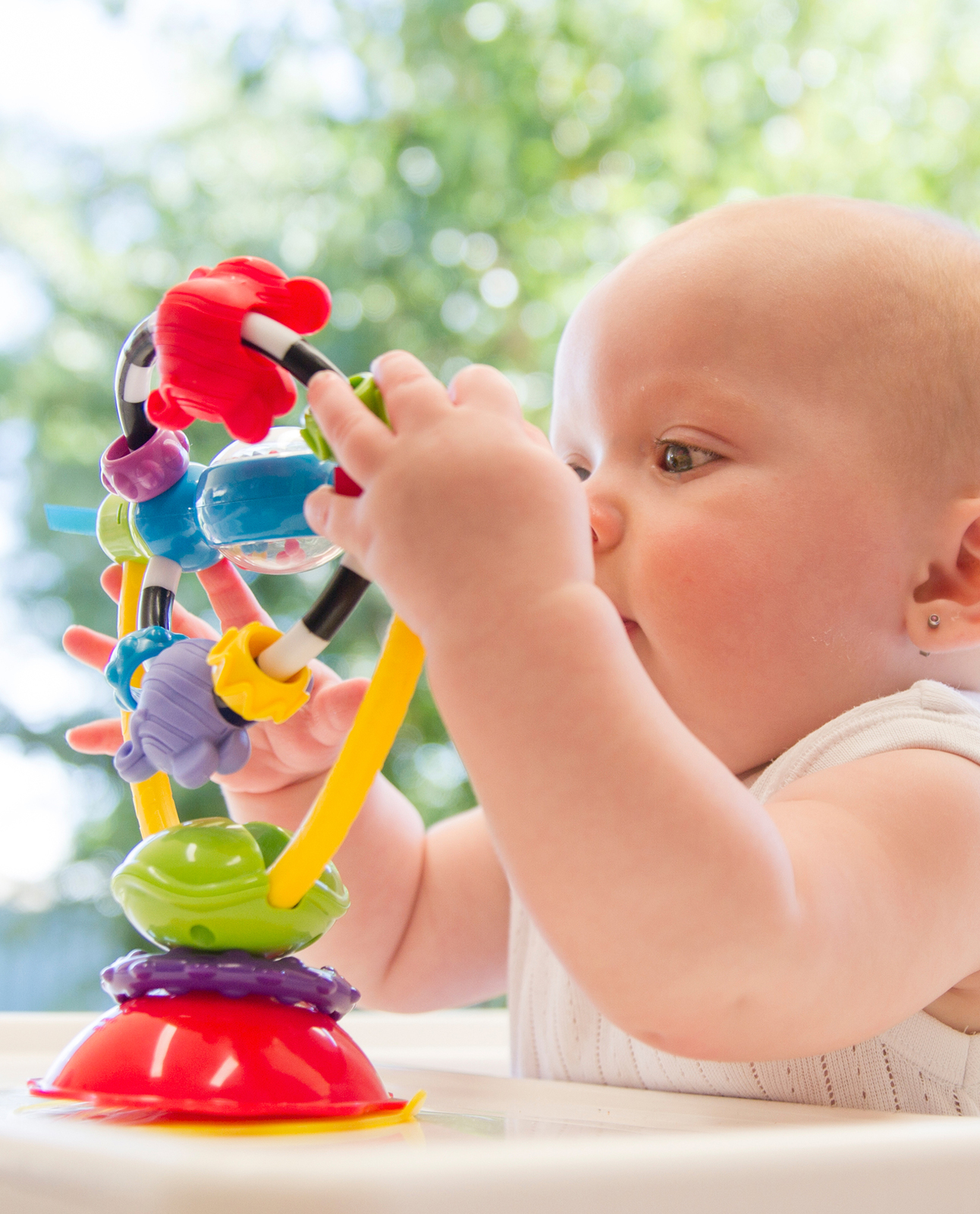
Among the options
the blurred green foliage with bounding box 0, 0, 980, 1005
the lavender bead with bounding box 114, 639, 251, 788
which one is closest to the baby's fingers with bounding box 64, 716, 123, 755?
the lavender bead with bounding box 114, 639, 251, 788

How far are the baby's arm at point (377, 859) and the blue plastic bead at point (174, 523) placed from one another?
0.10 metres

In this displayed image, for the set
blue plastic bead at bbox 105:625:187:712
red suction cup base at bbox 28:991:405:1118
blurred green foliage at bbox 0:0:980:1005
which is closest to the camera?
red suction cup base at bbox 28:991:405:1118

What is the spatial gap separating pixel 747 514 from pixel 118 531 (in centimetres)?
32

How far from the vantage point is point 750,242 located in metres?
0.69

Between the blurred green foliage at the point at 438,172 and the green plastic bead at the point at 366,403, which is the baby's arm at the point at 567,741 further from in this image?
the blurred green foliage at the point at 438,172

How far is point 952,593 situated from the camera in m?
0.66

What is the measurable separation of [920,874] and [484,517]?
0.80ft

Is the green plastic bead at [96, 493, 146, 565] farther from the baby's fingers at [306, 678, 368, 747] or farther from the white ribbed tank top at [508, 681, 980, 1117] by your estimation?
the white ribbed tank top at [508, 681, 980, 1117]

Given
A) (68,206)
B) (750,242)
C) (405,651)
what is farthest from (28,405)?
(405,651)

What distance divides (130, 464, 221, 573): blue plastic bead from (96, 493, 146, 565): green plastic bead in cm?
2

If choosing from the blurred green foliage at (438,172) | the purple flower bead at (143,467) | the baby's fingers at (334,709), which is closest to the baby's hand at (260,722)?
the baby's fingers at (334,709)

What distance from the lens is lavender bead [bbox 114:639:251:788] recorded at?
17.5 inches

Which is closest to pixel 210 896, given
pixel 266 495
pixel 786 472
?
pixel 266 495

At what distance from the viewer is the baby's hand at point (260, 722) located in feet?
2.12
